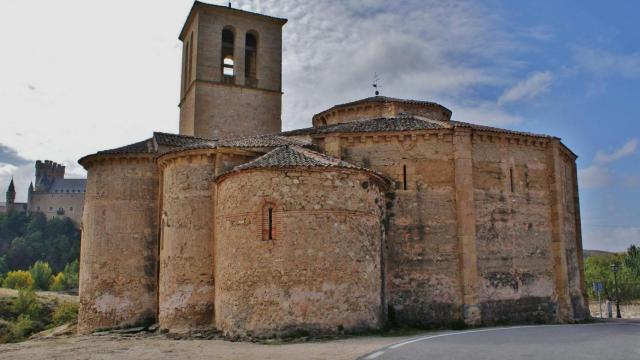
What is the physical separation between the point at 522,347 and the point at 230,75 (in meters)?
20.4

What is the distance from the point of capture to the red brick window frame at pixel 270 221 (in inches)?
565

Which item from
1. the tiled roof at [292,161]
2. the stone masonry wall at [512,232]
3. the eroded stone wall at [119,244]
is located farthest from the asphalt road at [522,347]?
the eroded stone wall at [119,244]

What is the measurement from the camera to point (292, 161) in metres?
15.0

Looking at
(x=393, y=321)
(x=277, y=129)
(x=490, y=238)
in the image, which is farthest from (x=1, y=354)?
(x=277, y=129)

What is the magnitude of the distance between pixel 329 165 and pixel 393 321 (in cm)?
517

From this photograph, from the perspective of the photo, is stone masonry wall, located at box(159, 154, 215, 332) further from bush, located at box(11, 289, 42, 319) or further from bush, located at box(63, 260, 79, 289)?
bush, located at box(63, 260, 79, 289)

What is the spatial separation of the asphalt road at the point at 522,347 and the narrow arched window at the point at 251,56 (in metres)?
18.4

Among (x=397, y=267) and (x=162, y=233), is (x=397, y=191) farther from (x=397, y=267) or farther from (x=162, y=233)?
(x=162, y=233)

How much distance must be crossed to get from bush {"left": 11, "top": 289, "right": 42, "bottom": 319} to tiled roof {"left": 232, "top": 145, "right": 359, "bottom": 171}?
105ft

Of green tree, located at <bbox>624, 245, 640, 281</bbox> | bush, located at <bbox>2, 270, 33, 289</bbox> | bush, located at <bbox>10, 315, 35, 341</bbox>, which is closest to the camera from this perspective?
bush, located at <bbox>10, 315, 35, 341</bbox>

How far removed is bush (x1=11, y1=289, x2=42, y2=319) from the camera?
3997cm

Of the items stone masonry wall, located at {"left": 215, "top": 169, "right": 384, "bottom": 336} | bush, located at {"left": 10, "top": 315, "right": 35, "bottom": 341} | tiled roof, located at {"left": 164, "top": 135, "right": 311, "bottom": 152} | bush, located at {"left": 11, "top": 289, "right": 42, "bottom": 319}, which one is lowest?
bush, located at {"left": 10, "top": 315, "right": 35, "bottom": 341}

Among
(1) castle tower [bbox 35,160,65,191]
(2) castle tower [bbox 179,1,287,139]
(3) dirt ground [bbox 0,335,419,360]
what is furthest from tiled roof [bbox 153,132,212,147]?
(1) castle tower [bbox 35,160,65,191]

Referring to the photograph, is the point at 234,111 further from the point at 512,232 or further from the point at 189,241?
the point at 512,232
